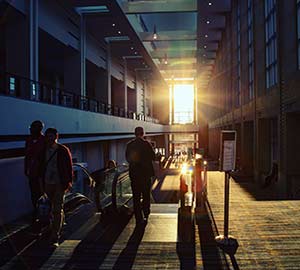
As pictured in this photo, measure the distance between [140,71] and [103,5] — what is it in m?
24.7

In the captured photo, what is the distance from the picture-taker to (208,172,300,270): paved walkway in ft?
14.0

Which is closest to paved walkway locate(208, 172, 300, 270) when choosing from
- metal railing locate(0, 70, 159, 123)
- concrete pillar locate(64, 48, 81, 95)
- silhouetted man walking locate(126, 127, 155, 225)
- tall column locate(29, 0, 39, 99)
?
silhouetted man walking locate(126, 127, 155, 225)

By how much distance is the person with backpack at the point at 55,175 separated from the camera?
4.87 m

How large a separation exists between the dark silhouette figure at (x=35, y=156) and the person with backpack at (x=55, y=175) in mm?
136

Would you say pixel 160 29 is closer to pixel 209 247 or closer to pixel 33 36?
pixel 33 36

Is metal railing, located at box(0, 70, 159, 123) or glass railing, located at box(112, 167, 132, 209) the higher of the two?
metal railing, located at box(0, 70, 159, 123)

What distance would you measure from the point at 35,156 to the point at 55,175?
0.43 metres

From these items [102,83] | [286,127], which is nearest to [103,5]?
[102,83]

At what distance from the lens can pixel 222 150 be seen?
5055 mm

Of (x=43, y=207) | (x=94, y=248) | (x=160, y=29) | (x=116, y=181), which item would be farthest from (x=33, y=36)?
(x=160, y=29)

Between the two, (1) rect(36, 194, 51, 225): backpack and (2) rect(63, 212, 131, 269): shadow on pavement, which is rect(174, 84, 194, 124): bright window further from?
(1) rect(36, 194, 51, 225): backpack

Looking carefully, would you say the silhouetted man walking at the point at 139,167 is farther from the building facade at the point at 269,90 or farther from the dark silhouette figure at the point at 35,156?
the building facade at the point at 269,90

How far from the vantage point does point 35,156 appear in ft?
16.5

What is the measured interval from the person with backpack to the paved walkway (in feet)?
7.85
